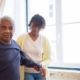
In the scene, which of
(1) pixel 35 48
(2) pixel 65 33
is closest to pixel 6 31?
(1) pixel 35 48

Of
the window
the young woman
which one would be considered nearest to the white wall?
the window

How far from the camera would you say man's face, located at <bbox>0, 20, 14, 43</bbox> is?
3.77ft

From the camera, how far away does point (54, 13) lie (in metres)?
2.52

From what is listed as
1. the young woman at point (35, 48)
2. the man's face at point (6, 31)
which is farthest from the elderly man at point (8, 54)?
the young woman at point (35, 48)

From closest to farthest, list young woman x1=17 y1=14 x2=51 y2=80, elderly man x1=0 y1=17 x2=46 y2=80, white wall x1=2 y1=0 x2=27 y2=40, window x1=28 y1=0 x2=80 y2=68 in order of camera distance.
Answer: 1. elderly man x1=0 y1=17 x2=46 y2=80
2. young woman x1=17 y1=14 x2=51 y2=80
3. window x1=28 y1=0 x2=80 y2=68
4. white wall x1=2 y1=0 x2=27 y2=40

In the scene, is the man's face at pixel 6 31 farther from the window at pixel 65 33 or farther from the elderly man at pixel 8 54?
the window at pixel 65 33

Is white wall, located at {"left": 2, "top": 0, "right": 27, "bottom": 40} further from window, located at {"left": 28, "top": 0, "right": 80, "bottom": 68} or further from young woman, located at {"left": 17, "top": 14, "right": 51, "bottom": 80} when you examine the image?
young woman, located at {"left": 17, "top": 14, "right": 51, "bottom": 80}

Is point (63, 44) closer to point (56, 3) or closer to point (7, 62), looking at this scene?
point (56, 3)

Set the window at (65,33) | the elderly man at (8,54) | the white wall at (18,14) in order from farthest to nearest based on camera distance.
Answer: the white wall at (18,14)
the window at (65,33)
the elderly man at (8,54)

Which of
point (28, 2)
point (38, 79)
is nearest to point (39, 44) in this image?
point (38, 79)

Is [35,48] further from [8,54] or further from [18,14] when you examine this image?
[18,14]

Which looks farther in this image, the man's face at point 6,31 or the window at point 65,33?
the window at point 65,33

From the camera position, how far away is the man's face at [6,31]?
1.15 meters

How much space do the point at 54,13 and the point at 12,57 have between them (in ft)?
5.14
